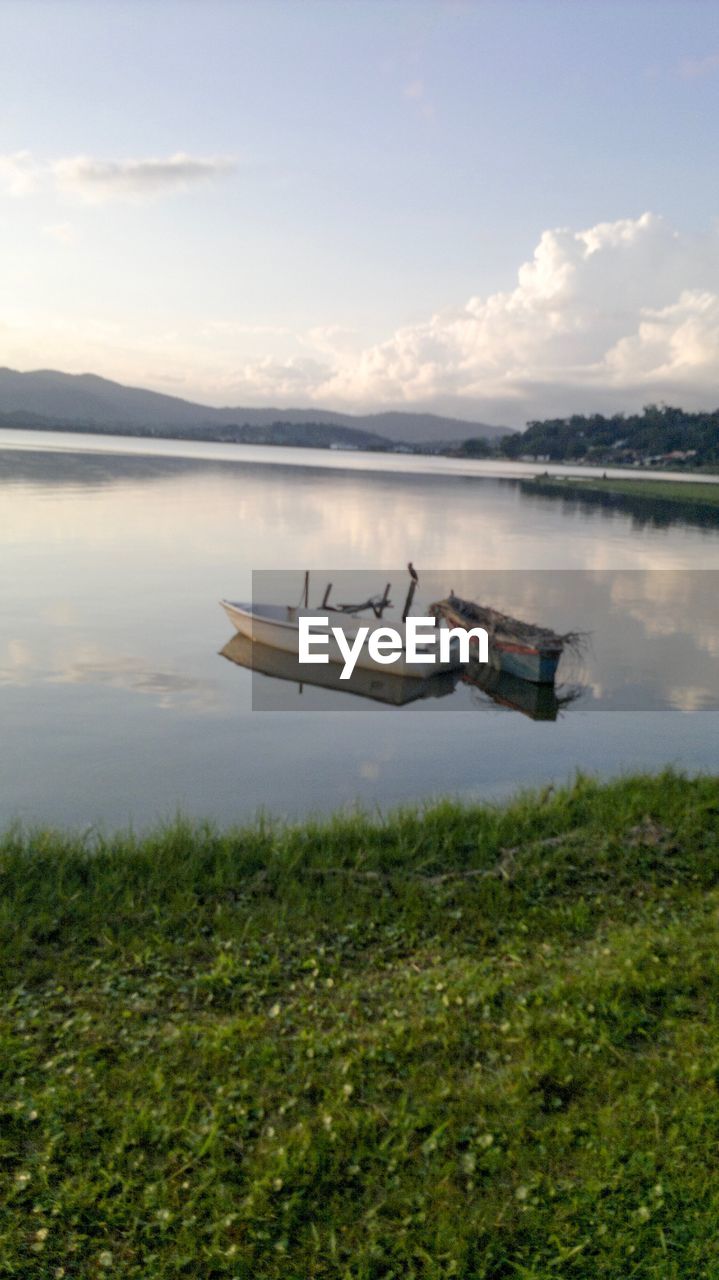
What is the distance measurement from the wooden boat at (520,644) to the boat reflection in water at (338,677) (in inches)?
60.8

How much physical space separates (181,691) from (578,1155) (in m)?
19.0

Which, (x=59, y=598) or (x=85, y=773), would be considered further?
(x=59, y=598)

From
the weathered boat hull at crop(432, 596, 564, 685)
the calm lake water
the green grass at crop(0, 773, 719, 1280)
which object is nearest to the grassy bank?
the calm lake water

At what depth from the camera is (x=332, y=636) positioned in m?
27.9

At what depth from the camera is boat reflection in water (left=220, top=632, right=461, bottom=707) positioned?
84.2 ft

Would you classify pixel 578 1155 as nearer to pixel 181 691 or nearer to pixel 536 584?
pixel 181 691

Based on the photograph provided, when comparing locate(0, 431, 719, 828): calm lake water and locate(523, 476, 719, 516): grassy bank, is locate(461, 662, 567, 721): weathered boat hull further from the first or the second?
locate(523, 476, 719, 516): grassy bank

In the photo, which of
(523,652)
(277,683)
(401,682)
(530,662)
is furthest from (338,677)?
(530,662)

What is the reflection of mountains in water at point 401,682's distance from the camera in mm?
25234

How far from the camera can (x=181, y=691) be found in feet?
76.8

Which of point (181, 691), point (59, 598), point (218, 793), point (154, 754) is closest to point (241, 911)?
point (218, 793)

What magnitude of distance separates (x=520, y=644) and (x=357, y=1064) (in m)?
21.9

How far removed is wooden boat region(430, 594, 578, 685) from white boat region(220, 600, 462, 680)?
1340 mm

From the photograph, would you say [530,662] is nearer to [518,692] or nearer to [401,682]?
[518,692]
